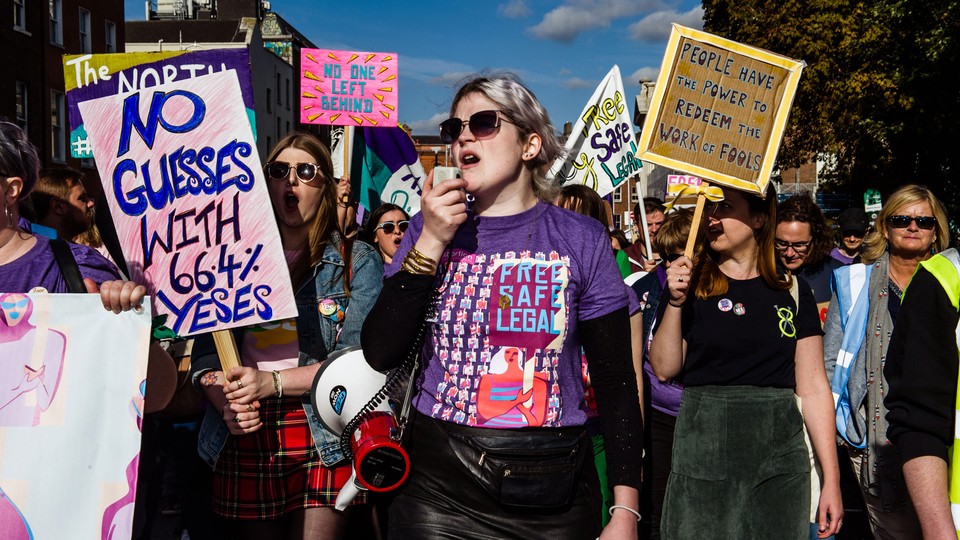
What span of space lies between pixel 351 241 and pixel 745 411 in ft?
5.78

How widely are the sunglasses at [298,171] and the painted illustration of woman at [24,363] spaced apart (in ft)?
4.01

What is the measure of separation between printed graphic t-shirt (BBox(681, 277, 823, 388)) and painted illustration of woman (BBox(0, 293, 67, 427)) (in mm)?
2497

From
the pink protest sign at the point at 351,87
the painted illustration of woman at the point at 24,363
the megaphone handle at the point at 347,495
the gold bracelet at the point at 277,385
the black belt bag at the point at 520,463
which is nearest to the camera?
the black belt bag at the point at 520,463

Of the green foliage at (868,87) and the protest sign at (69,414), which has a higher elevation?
the green foliage at (868,87)

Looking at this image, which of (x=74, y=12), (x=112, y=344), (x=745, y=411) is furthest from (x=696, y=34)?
(x=74, y=12)

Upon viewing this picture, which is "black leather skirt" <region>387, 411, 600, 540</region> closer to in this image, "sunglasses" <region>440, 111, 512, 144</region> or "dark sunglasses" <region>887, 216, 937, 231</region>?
"sunglasses" <region>440, 111, 512, 144</region>

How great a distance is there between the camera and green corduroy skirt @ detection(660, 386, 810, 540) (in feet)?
12.2

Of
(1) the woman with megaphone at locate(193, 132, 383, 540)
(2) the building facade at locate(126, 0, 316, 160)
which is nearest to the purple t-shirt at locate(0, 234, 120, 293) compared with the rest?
(1) the woman with megaphone at locate(193, 132, 383, 540)

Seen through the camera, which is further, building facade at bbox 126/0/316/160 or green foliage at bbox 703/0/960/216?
building facade at bbox 126/0/316/160

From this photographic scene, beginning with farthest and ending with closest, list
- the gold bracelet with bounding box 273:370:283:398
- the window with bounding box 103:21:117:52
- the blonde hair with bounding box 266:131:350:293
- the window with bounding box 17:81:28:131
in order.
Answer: the window with bounding box 103:21:117:52, the window with bounding box 17:81:28:131, the blonde hair with bounding box 266:131:350:293, the gold bracelet with bounding box 273:370:283:398

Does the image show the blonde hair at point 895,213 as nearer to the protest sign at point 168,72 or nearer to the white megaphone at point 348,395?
the white megaphone at point 348,395

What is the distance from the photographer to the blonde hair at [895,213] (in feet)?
15.7

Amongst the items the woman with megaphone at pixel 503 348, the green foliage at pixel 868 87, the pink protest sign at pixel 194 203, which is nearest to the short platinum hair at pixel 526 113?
the woman with megaphone at pixel 503 348

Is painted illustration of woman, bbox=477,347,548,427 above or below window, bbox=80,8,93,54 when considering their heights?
below
